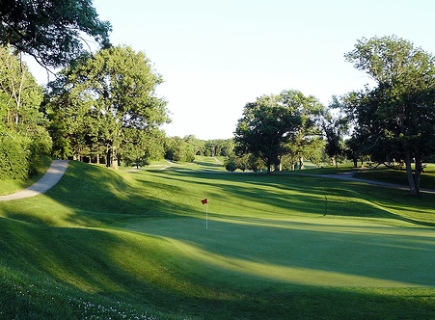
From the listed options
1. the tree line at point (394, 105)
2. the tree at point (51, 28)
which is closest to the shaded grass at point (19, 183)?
the tree at point (51, 28)

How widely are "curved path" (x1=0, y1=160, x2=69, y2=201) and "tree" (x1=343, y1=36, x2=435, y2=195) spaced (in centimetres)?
3312

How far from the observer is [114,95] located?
164 feet

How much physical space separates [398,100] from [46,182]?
118ft

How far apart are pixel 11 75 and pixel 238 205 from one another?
24125 millimetres

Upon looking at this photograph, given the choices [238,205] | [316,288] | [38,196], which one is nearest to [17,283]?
[316,288]

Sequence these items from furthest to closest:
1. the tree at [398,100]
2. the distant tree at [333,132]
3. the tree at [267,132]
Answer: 1. the distant tree at [333,132]
2. the tree at [267,132]
3. the tree at [398,100]

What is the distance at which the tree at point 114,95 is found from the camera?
48.6m

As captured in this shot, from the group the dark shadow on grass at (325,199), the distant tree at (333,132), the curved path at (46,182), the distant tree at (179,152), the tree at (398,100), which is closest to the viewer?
the curved path at (46,182)

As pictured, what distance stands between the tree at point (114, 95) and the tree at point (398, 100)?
24494mm

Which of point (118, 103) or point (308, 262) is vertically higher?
point (118, 103)

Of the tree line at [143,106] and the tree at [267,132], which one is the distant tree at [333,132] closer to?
the tree at [267,132]

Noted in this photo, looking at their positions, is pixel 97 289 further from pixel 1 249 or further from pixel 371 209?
pixel 371 209

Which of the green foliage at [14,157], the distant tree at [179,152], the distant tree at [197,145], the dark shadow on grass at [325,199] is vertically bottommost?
the dark shadow on grass at [325,199]

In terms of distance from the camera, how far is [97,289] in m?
9.71
